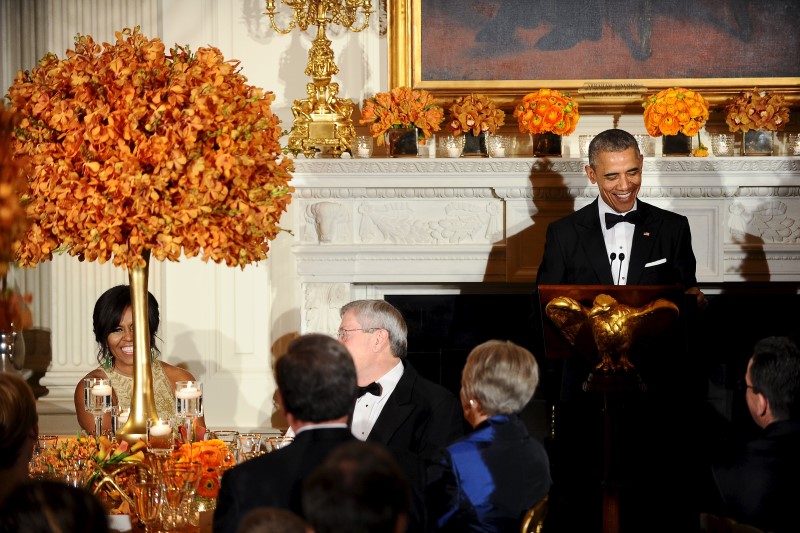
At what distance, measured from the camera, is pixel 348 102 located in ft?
17.3

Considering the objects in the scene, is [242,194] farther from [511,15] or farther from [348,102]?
[511,15]

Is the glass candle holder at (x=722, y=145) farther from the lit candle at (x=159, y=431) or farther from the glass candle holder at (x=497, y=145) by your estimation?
the lit candle at (x=159, y=431)

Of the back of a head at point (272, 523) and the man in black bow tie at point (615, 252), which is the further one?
the man in black bow tie at point (615, 252)

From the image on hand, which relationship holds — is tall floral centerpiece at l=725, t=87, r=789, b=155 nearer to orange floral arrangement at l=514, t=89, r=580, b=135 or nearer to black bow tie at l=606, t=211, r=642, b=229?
orange floral arrangement at l=514, t=89, r=580, b=135

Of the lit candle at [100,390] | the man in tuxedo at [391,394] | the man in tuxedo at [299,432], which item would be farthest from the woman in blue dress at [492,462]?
the lit candle at [100,390]

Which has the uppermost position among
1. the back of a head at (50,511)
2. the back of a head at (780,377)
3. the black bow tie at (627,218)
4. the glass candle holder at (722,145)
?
the glass candle holder at (722,145)

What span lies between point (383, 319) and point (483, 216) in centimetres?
161

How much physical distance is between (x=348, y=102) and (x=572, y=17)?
1.23 m

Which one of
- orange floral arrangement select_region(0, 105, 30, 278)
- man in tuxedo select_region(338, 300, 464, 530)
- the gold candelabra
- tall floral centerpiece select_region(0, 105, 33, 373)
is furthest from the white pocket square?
orange floral arrangement select_region(0, 105, 30, 278)

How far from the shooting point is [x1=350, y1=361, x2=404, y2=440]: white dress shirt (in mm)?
3740

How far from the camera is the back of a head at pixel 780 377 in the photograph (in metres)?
2.92

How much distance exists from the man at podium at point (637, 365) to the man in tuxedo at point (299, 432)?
1427mm

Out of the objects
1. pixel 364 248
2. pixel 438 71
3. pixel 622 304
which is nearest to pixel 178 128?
pixel 622 304

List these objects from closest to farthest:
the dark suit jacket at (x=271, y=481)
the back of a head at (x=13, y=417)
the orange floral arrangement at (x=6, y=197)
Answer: the orange floral arrangement at (x=6, y=197) < the dark suit jacket at (x=271, y=481) < the back of a head at (x=13, y=417)
